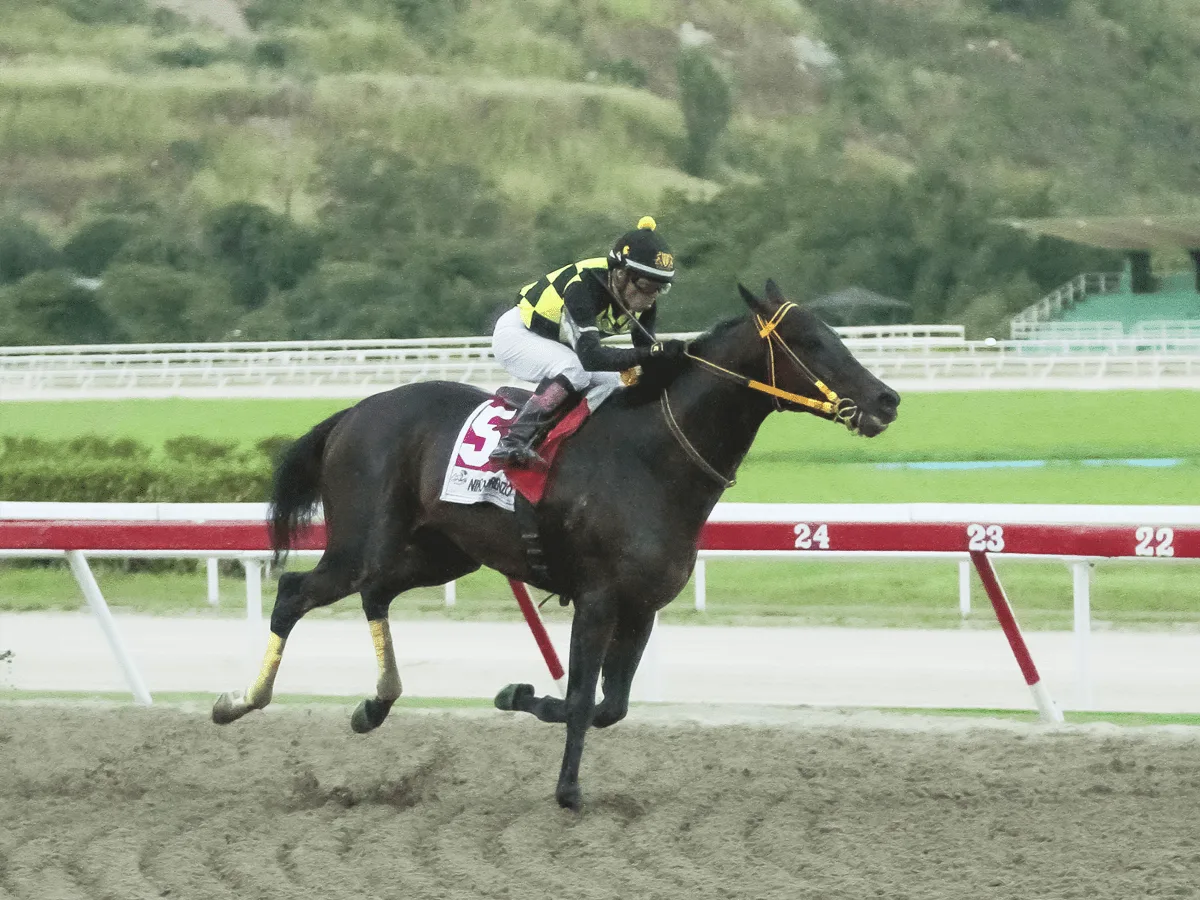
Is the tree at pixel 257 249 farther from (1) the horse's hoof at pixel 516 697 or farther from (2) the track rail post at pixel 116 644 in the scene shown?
(1) the horse's hoof at pixel 516 697

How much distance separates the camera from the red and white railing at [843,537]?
19.4 feet

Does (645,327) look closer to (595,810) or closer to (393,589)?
(393,589)

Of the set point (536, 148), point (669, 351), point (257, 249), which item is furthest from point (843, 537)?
point (536, 148)

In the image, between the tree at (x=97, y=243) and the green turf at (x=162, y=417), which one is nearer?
the green turf at (x=162, y=417)

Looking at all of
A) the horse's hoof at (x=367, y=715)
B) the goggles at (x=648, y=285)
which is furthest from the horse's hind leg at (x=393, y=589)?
the goggles at (x=648, y=285)

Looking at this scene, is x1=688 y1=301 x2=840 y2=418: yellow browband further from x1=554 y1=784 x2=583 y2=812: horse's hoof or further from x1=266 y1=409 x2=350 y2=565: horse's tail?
x1=266 y1=409 x2=350 y2=565: horse's tail

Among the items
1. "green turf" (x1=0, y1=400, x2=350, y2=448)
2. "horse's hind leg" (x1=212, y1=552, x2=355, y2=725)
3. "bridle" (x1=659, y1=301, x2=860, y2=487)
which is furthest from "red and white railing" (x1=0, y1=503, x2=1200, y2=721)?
"green turf" (x1=0, y1=400, x2=350, y2=448)

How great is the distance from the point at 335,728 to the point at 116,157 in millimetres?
58639

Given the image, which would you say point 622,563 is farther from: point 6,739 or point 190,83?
point 190,83

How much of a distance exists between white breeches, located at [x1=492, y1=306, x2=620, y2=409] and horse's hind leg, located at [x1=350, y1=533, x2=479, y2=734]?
65cm

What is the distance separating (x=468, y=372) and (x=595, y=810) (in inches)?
680

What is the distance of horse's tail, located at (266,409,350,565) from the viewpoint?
5637mm

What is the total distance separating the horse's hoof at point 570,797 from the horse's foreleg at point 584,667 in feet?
0.12

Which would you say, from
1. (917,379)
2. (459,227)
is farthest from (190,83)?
(917,379)
